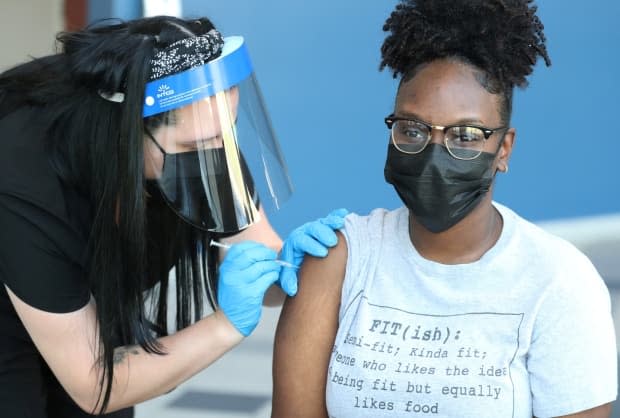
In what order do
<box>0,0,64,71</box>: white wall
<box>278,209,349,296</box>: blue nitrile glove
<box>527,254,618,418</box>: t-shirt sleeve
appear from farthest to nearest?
<box>0,0,64,71</box>: white wall < <box>278,209,349,296</box>: blue nitrile glove < <box>527,254,618,418</box>: t-shirt sleeve

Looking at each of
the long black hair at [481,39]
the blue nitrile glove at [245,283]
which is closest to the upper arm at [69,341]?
the blue nitrile glove at [245,283]

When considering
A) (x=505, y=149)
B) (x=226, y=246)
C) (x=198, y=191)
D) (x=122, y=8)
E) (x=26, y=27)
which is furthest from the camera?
(x=26, y=27)

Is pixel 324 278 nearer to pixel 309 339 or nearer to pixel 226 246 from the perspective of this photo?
pixel 309 339

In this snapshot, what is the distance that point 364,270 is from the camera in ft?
6.55

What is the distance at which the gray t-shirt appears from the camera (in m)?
1.81

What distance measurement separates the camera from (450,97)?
1.87 m

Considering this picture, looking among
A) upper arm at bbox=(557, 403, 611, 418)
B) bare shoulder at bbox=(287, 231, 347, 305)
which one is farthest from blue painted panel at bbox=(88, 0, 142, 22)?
upper arm at bbox=(557, 403, 611, 418)

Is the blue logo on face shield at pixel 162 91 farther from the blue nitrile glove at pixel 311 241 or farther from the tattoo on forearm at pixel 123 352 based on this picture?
the tattoo on forearm at pixel 123 352

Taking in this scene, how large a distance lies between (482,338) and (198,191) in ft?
2.16

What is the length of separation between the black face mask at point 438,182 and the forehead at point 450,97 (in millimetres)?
65

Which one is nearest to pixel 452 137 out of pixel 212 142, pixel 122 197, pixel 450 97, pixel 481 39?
pixel 450 97

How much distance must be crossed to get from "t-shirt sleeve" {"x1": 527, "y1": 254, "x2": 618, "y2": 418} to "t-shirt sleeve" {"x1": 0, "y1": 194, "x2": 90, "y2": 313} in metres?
0.94

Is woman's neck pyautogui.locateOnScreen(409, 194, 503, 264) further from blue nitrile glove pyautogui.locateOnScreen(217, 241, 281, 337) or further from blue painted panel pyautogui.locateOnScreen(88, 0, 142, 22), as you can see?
blue painted panel pyautogui.locateOnScreen(88, 0, 142, 22)

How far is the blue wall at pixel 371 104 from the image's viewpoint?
4426 millimetres
